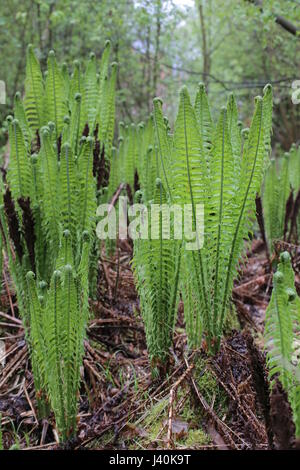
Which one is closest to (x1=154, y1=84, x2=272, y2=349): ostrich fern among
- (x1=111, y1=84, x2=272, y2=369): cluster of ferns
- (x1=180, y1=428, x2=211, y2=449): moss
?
(x1=111, y1=84, x2=272, y2=369): cluster of ferns

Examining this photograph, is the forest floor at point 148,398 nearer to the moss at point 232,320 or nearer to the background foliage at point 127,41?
the moss at point 232,320

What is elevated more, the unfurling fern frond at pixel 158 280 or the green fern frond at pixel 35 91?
the green fern frond at pixel 35 91

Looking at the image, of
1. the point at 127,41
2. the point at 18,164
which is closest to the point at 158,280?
the point at 18,164

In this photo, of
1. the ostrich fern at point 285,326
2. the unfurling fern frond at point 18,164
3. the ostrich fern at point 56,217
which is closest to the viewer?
the ostrich fern at point 285,326

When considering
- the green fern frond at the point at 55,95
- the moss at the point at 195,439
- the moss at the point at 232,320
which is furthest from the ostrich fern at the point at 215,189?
the green fern frond at the point at 55,95

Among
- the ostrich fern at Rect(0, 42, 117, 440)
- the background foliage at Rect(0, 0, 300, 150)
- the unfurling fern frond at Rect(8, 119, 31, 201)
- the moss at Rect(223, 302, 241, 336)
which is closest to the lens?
the ostrich fern at Rect(0, 42, 117, 440)

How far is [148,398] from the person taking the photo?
1.21 metres

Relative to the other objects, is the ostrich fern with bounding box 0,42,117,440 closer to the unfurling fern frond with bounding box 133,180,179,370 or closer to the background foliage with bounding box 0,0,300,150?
the unfurling fern frond with bounding box 133,180,179,370

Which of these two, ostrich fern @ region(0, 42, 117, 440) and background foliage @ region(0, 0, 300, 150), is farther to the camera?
background foliage @ region(0, 0, 300, 150)

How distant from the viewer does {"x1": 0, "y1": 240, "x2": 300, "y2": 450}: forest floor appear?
990 millimetres

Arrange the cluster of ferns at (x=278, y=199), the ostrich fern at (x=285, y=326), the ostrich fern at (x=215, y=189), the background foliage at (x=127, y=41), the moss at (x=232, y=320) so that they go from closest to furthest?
the ostrich fern at (x=285, y=326) < the ostrich fern at (x=215, y=189) < the moss at (x=232, y=320) < the cluster of ferns at (x=278, y=199) < the background foliage at (x=127, y=41)

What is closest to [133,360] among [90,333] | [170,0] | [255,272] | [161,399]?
[90,333]

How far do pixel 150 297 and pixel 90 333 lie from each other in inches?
18.3

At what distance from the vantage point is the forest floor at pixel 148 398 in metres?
0.99
